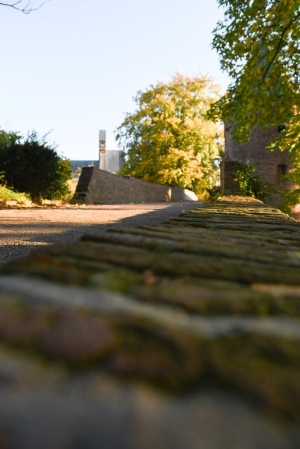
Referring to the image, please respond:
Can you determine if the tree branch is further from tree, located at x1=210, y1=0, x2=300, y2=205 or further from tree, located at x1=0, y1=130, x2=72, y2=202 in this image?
tree, located at x1=0, y1=130, x2=72, y2=202

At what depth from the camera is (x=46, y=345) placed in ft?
1.96

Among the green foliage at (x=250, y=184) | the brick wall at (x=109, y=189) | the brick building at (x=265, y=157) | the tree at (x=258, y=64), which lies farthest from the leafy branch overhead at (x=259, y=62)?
the brick building at (x=265, y=157)

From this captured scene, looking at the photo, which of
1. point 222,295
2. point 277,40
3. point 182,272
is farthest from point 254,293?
point 277,40

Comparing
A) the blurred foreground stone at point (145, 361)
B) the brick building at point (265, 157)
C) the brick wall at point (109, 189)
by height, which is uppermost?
the brick building at point (265, 157)

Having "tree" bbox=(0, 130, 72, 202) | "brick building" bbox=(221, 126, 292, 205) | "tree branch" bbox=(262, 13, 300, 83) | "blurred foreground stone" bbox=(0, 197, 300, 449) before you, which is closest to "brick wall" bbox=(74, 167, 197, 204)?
"tree" bbox=(0, 130, 72, 202)

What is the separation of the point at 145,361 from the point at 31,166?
12.3 m

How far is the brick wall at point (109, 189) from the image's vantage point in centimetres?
1324

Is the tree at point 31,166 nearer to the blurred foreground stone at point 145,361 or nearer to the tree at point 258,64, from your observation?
the tree at point 258,64

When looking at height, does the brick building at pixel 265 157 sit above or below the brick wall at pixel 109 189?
above

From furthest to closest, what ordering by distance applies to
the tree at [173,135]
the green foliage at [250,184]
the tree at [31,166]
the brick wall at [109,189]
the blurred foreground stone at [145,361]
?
the tree at [173,135] → the brick wall at [109,189] → the tree at [31,166] → the green foliage at [250,184] → the blurred foreground stone at [145,361]

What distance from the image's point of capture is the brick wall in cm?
1324

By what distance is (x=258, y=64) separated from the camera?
9.84 meters

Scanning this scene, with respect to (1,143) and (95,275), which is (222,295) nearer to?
(95,275)

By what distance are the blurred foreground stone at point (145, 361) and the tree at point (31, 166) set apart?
11.5 meters
